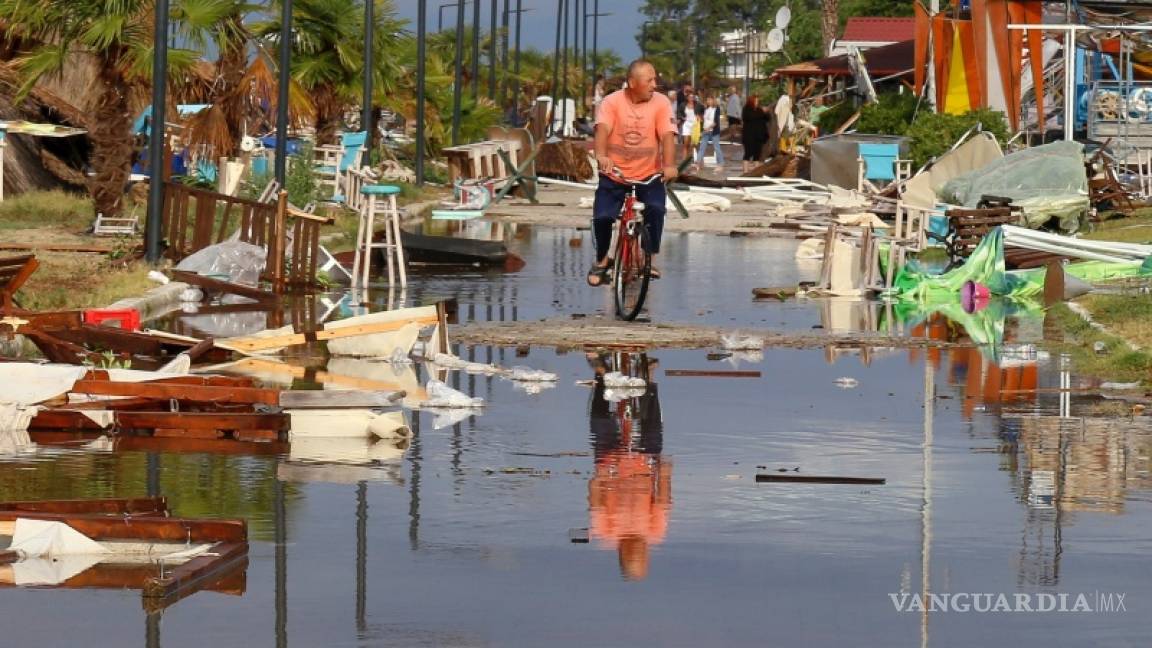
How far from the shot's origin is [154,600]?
6.97 metres

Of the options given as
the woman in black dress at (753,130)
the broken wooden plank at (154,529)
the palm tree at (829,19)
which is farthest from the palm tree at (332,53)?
the palm tree at (829,19)

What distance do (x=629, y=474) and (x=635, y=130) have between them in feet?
23.7

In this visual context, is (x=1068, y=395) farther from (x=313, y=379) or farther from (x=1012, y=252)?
(x=1012, y=252)

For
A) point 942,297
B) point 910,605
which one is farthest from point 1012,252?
point 910,605

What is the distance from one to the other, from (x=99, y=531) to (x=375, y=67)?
33.0 metres

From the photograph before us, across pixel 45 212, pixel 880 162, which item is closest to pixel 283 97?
pixel 45 212

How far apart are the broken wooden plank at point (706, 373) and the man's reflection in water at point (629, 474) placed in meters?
0.15

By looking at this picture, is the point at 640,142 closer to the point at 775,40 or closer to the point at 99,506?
the point at 99,506

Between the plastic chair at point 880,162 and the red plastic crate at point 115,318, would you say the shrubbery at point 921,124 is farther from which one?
the red plastic crate at point 115,318

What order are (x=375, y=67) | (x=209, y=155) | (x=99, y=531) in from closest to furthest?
1. (x=99, y=531)
2. (x=209, y=155)
3. (x=375, y=67)

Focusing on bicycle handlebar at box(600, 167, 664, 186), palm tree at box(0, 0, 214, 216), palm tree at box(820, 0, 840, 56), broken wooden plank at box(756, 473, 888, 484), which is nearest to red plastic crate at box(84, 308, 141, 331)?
bicycle handlebar at box(600, 167, 664, 186)

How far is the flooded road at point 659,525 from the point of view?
22.7ft

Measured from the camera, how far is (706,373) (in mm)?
14070

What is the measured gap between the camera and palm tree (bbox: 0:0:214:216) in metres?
25.0
